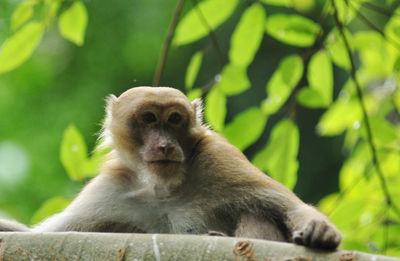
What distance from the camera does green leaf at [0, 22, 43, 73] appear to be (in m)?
5.67

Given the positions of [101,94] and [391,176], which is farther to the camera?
[101,94]

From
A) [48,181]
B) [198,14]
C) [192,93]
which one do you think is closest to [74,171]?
[192,93]

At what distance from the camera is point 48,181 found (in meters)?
15.0

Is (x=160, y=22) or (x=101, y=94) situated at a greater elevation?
(x=160, y=22)

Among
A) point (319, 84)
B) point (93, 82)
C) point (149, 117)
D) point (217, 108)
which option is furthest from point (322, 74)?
point (93, 82)

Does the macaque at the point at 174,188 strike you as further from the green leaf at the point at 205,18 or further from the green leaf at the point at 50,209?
the green leaf at the point at 205,18

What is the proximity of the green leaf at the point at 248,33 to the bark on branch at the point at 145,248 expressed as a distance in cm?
237

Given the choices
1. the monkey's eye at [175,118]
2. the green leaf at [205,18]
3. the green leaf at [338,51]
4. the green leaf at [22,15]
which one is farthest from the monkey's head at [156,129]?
the green leaf at [338,51]

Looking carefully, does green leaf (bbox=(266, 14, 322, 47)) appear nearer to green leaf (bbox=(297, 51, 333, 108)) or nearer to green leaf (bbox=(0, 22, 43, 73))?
green leaf (bbox=(297, 51, 333, 108))

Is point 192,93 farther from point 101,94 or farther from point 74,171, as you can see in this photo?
point 101,94

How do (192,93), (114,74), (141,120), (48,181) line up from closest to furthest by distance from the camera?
(141,120), (192,93), (48,181), (114,74)

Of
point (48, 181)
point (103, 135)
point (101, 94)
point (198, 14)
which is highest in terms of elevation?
point (198, 14)

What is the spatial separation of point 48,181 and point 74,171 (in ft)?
30.1

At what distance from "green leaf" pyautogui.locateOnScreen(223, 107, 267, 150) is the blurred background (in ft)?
29.2
